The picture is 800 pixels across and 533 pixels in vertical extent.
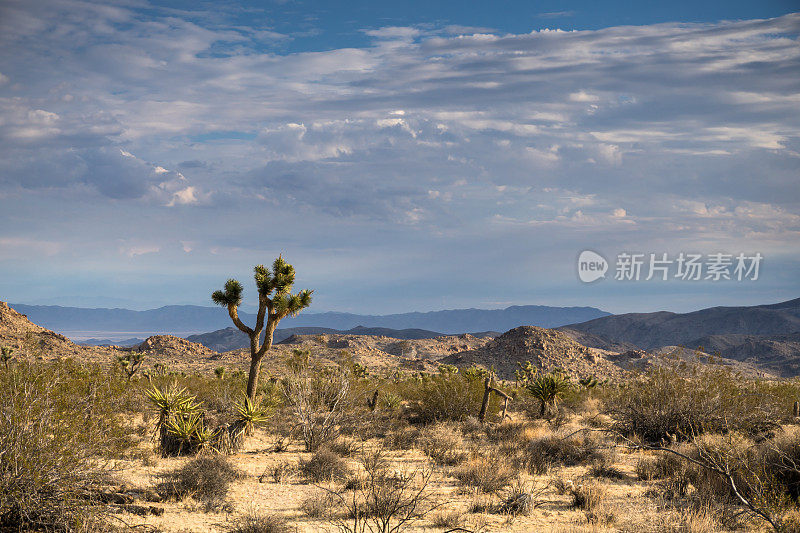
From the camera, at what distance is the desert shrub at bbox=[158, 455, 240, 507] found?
10.4m

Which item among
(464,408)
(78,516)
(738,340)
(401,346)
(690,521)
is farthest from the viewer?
(738,340)

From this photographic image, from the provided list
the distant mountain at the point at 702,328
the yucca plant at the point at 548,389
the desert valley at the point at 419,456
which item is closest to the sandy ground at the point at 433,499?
the desert valley at the point at 419,456

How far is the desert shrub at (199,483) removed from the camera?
10.4m

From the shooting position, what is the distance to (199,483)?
34.9ft

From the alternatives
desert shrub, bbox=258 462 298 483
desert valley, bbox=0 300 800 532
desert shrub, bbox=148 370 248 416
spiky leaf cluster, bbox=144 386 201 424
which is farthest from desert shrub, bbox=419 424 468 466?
desert shrub, bbox=148 370 248 416

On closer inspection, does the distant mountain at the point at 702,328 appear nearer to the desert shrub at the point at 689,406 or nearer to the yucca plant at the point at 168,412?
the desert shrub at the point at 689,406

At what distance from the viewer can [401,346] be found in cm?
8962

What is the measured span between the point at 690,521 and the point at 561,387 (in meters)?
13.1

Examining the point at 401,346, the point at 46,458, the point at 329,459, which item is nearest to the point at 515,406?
the point at 329,459

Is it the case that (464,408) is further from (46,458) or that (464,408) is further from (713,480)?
(46,458)

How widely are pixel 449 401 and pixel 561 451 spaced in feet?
21.7

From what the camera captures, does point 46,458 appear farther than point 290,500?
No

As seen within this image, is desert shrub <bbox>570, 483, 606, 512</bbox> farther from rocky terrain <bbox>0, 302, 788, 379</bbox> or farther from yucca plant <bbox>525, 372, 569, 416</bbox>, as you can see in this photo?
rocky terrain <bbox>0, 302, 788, 379</bbox>

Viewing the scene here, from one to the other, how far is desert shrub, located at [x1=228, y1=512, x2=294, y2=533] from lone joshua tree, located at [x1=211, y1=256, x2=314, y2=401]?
857cm
